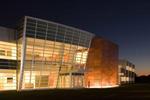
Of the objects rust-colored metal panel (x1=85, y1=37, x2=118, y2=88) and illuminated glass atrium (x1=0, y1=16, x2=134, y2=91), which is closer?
illuminated glass atrium (x1=0, y1=16, x2=134, y2=91)

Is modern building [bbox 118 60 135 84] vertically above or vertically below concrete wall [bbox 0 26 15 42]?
below

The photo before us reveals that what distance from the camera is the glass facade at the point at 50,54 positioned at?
169 ft

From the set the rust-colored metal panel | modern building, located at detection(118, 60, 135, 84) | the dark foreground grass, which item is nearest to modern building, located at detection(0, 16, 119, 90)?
the rust-colored metal panel

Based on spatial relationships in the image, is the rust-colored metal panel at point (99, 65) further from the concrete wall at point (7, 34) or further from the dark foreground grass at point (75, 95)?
the dark foreground grass at point (75, 95)

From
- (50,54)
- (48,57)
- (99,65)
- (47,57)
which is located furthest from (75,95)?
(99,65)

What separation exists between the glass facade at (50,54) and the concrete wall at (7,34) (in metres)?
1.40

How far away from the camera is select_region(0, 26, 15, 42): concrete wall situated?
50938mm

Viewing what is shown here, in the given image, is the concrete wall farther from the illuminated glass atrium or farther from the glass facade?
the glass facade

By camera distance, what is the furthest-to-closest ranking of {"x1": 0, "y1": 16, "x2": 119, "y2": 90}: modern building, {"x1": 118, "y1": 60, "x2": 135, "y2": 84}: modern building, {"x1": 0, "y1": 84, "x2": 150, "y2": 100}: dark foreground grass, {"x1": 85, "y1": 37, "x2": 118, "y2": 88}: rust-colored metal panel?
{"x1": 118, "y1": 60, "x2": 135, "y2": 84}: modern building, {"x1": 85, "y1": 37, "x2": 118, "y2": 88}: rust-colored metal panel, {"x1": 0, "y1": 16, "x2": 119, "y2": 90}: modern building, {"x1": 0, "y1": 84, "x2": 150, "y2": 100}: dark foreground grass

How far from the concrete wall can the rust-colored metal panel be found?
21530mm

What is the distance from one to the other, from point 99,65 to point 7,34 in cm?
2627

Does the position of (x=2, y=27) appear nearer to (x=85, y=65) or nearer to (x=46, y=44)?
(x=46, y=44)

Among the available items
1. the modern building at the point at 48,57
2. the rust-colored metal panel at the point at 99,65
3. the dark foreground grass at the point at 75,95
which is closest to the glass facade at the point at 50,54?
the modern building at the point at 48,57

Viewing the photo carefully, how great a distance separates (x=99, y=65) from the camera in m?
69.6
